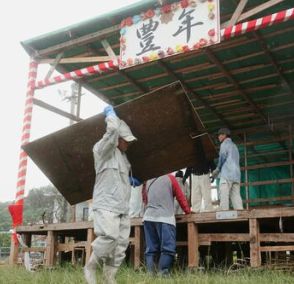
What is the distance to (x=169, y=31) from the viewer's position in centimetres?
744

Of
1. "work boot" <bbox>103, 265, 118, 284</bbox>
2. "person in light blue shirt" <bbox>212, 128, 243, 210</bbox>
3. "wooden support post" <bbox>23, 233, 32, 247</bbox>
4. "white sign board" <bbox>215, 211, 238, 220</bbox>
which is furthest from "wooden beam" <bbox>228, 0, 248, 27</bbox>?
"wooden support post" <bbox>23, 233, 32, 247</bbox>

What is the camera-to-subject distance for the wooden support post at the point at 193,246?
6.01 meters

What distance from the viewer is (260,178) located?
1263 centimetres

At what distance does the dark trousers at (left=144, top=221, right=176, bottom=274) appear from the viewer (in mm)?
5680

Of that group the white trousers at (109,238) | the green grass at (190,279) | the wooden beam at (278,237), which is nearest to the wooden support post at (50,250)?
the green grass at (190,279)

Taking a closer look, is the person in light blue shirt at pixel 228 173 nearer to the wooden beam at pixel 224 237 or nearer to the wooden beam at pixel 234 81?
the wooden beam at pixel 224 237

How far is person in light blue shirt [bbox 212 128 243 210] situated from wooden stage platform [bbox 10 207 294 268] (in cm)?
49

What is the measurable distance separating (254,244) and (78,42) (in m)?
5.10

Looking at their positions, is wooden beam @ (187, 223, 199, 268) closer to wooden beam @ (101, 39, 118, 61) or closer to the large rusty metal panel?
the large rusty metal panel

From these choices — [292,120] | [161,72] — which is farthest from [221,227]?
[292,120]

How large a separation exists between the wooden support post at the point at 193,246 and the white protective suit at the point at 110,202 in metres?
1.81

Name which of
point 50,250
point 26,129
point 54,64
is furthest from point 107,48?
point 50,250

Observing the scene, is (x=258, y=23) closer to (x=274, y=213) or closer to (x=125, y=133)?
(x=274, y=213)

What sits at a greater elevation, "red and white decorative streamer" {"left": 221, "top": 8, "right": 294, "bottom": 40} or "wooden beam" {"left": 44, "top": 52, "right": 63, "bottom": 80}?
"wooden beam" {"left": 44, "top": 52, "right": 63, "bottom": 80}
